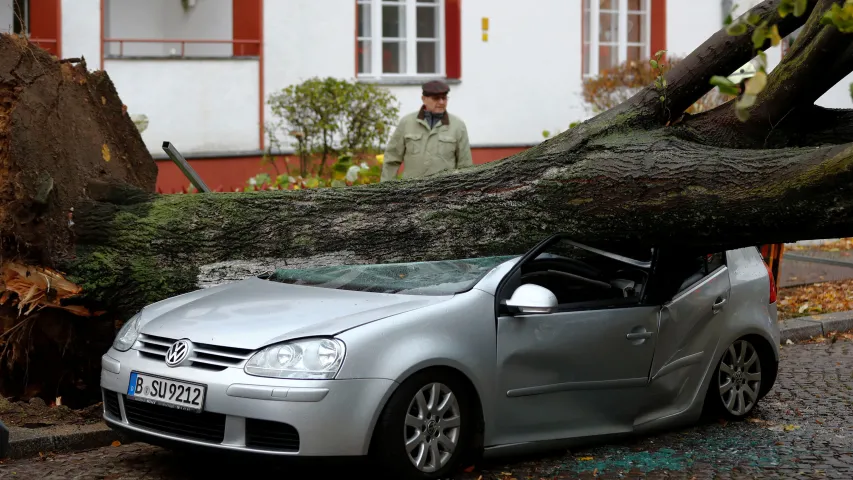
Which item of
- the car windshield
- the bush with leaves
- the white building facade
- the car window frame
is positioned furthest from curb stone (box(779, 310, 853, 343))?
the white building facade

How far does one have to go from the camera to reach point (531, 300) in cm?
605

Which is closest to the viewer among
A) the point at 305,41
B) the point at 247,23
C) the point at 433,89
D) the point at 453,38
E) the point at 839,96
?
the point at 433,89

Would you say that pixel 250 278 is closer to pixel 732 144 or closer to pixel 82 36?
pixel 732 144

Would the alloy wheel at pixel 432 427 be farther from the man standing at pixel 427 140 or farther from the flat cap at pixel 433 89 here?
the flat cap at pixel 433 89

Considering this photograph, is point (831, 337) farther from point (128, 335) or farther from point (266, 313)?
point (128, 335)

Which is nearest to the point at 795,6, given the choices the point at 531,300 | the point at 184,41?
the point at 531,300

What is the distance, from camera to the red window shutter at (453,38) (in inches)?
705

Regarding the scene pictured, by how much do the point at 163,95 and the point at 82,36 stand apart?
1.23 meters

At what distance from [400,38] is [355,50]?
1043mm

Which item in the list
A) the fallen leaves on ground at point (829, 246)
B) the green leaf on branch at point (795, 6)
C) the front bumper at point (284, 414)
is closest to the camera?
the green leaf on branch at point (795, 6)

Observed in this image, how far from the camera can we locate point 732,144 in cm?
727

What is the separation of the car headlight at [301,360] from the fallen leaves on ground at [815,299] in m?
7.13

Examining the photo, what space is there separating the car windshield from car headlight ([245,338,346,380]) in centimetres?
75

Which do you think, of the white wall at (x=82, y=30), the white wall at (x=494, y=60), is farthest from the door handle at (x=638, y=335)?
the white wall at (x=494, y=60)
